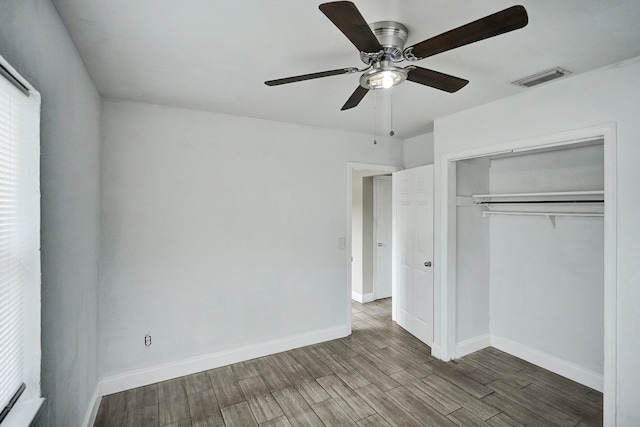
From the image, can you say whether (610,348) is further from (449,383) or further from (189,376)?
(189,376)

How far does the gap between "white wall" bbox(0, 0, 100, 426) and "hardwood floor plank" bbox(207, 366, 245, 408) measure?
0.93 meters

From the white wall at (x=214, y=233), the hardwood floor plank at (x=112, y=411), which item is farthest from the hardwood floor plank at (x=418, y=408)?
the hardwood floor plank at (x=112, y=411)

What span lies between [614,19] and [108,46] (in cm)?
281

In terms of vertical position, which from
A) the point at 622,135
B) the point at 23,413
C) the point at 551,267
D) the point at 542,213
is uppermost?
the point at 622,135

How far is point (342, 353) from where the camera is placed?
11.1 ft

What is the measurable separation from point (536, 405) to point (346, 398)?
5.03ft

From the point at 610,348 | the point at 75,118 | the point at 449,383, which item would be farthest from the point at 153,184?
the point at 610,348

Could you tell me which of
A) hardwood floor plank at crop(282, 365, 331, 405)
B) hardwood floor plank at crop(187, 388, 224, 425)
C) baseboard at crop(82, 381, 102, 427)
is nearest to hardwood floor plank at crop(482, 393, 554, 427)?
hardwood floor plank at crop(282, 365, 331, 405)

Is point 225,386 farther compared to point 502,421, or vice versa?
point 225,386

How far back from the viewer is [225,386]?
9.10ft

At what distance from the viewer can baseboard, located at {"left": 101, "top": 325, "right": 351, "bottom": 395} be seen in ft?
8.89

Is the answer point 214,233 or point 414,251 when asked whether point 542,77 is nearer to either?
point 414,251

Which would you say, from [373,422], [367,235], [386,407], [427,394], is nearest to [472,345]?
[427,394]

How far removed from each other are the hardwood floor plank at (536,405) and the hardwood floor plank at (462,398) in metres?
0.29
